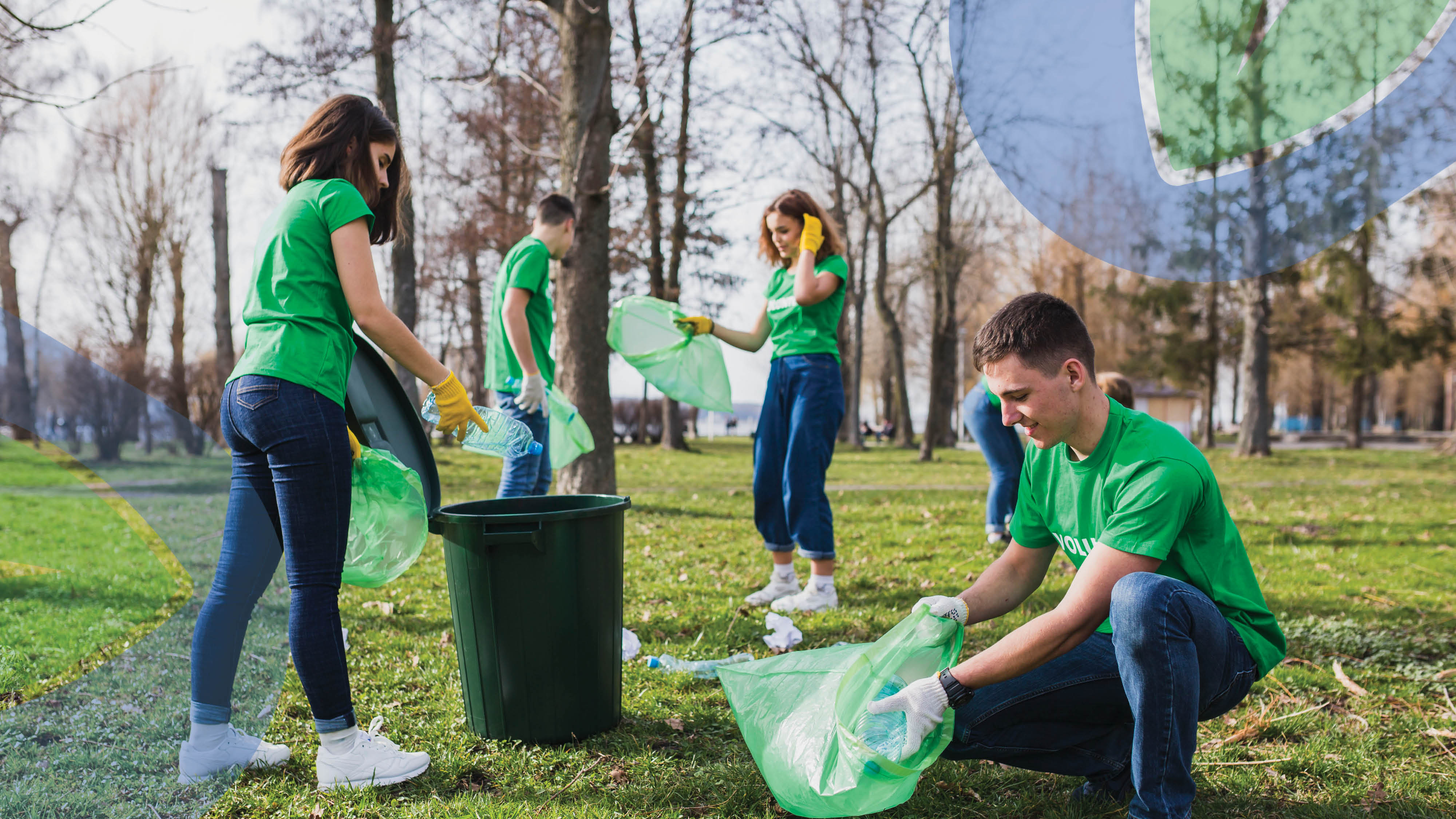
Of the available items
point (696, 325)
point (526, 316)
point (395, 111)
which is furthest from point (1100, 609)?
point (395, 111)

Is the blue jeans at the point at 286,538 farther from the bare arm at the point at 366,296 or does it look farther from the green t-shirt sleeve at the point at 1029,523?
the green t-shirt sleeve at the point at 1029,523

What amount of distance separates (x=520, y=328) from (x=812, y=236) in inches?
56.8

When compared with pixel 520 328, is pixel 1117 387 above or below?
below

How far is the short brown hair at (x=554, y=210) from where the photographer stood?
430 centimetres

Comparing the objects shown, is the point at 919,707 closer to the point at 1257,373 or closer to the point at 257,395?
the point at 257,395

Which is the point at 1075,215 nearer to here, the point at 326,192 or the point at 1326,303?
the point at 326,192

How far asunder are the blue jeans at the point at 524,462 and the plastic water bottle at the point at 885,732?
2.48m

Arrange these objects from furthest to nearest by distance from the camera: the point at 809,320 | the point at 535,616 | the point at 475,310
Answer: the point at 475,310, the point at 809,320, the point at 535,616

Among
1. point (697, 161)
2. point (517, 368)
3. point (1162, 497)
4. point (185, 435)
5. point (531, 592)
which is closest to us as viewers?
point (1162, 497)

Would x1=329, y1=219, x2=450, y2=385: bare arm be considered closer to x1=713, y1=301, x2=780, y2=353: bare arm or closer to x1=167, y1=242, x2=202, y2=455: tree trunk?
x1=713, y1=301, x2=780, y2=353: bare arm

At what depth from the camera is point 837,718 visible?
1.83 metres

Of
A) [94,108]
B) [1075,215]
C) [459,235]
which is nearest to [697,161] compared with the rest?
[459,235]

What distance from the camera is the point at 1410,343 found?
19812 mm

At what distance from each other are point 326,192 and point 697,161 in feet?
54.2
